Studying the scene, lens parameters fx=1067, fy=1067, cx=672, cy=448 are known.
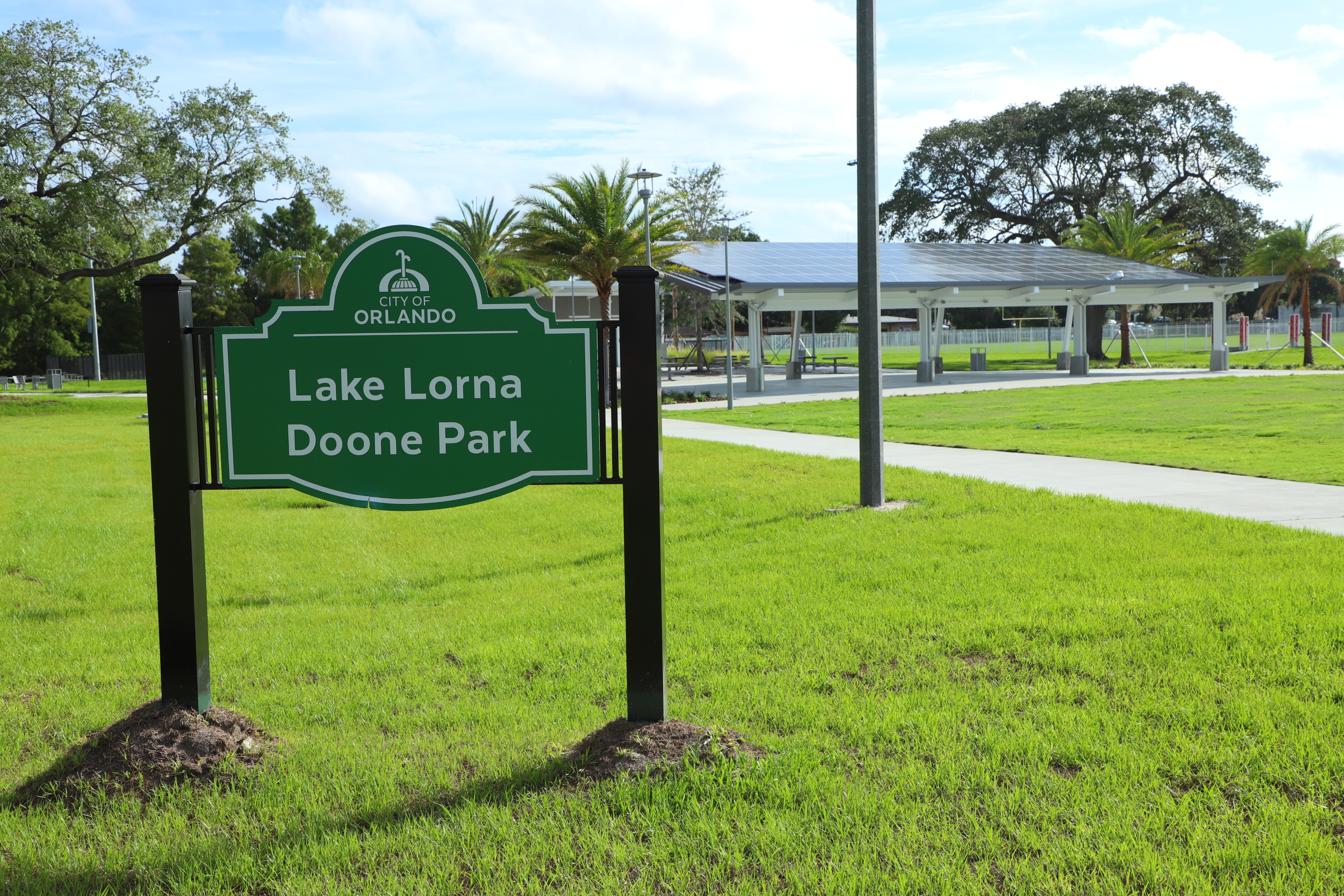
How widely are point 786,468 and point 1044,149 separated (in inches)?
2128

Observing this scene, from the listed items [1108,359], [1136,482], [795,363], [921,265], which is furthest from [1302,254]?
[1136,482]

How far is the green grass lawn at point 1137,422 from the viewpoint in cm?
1283

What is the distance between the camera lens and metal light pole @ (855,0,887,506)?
916 cm

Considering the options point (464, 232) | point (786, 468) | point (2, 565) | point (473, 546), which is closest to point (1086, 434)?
point (786, 468)

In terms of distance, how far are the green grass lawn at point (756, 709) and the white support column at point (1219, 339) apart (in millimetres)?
33768

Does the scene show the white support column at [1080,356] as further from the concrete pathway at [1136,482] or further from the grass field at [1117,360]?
the concrete pathway at [1136,482]

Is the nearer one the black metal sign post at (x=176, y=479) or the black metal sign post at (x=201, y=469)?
the black metal sign post at (x=201, y=469)

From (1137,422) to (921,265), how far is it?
70.7ft

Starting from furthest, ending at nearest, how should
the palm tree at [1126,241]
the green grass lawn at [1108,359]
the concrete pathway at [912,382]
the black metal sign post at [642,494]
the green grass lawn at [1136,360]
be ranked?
the palm tree at [1126,241]
the green grass lawn at [1108,359]
the green grass lawn at [1136,360]
the concrete pathway at [912,382]
the black metal sign post at [642,494]

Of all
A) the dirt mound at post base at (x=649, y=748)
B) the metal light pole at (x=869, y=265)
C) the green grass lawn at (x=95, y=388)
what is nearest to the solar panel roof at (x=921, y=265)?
the metal light pole at (x=869, y=265)

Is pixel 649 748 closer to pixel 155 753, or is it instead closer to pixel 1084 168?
pixel 155 753

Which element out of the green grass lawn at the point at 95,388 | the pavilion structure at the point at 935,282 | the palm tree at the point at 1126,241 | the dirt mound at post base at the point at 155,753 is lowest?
the dirt mound at post base at the point at 155,753

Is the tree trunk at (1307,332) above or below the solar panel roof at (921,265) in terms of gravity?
below

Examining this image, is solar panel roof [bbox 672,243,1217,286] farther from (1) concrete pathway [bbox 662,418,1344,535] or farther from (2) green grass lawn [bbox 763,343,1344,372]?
(1) concrete pathway [bbox 662,418,1344,535]
